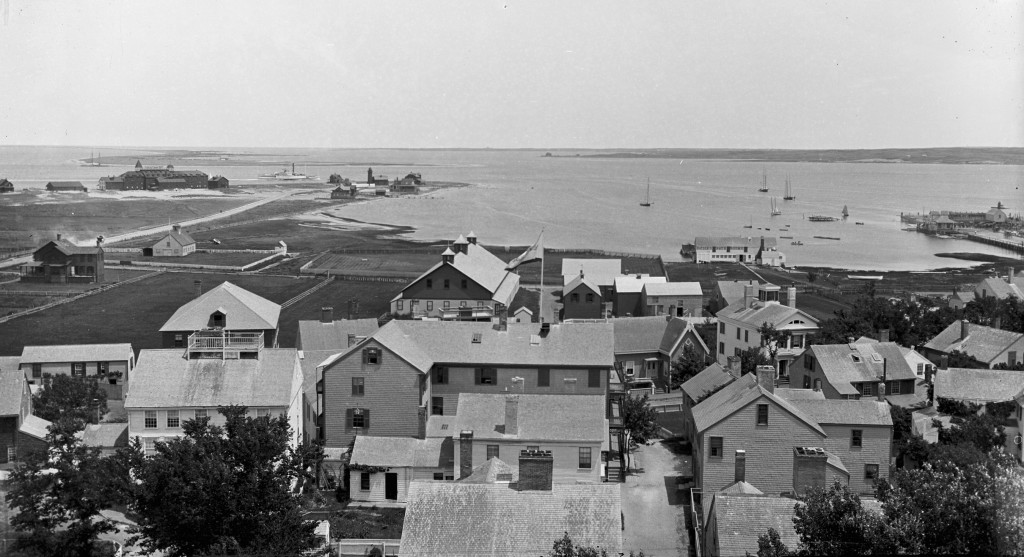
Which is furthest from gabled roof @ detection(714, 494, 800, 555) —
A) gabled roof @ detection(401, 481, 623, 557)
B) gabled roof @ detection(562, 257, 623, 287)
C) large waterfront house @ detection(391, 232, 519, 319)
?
gabled roof @ detection(562, 257, 623, 287)

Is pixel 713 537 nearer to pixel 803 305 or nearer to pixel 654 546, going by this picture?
pixel 654 546

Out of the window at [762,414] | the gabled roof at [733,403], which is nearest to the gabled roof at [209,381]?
the gabled roof at [733,403]

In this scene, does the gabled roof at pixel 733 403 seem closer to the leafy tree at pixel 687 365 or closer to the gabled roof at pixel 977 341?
the leafy tree at pixel 687 365

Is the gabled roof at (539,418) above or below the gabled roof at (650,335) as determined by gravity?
below

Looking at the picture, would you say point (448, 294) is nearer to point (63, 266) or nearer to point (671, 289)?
point (671, 289)

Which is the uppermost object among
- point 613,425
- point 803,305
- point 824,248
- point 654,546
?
point 824,248

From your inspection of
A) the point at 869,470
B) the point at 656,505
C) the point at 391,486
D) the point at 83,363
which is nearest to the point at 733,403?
the point at 656,505

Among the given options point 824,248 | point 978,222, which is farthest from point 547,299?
point 978,222
